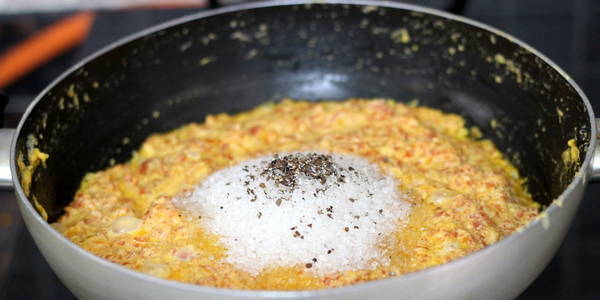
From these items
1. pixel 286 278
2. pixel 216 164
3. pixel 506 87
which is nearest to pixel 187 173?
pixel 216 164

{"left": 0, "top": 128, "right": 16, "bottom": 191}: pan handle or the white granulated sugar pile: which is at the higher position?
{"left": 0, "top": 128, "right": 16, "bottom": 191}: pan handle

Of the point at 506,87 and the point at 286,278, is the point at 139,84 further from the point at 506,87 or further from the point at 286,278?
the point at 506,87

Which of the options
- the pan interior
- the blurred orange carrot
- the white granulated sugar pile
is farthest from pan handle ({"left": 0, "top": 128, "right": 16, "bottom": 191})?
the blurred orange carrot

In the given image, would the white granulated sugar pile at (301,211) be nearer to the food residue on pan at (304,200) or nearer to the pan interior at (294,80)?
the food residue on pan at (304,200)

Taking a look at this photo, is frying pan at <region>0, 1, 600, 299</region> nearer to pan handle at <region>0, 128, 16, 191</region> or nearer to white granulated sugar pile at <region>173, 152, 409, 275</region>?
pan handle at <region>0, 128, 16, 191</region>

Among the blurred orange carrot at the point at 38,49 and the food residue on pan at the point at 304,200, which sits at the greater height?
the food residue on pan at the point at 304,200

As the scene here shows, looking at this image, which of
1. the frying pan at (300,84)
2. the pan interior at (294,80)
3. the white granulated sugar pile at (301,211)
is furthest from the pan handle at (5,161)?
the white granulated sugar pile at (301,211)
